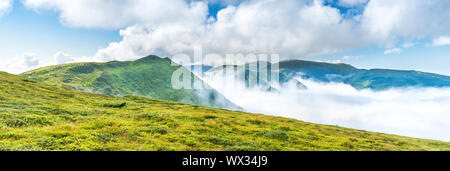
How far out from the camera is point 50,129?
1984cm
